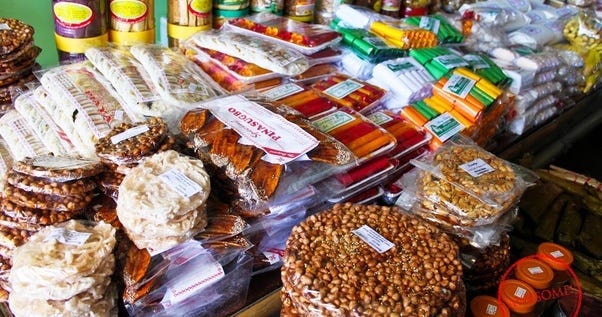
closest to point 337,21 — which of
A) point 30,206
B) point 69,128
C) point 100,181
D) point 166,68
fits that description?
point 166,68

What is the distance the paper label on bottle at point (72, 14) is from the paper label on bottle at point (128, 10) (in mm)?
78

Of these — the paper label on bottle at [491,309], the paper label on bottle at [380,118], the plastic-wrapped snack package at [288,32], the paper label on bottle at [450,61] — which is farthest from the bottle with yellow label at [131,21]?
the paper label on bottle at [491,309]

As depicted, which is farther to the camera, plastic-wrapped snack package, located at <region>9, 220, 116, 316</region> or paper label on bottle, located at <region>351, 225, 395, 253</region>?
paper label on bottle, located at <region>351, 225, 395, 253</region>

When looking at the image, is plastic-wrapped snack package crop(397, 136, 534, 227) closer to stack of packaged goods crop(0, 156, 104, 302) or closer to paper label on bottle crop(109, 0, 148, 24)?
stack of packaged goods crop(0, 156, 104, 302)

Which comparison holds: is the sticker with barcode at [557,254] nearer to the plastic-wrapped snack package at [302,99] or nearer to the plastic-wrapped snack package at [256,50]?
the plastic-wrapped snack package at [302,99]

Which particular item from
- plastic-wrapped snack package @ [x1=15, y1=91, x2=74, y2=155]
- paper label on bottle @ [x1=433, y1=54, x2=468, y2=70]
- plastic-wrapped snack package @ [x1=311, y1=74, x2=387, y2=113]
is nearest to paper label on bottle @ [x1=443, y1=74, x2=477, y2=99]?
paper label on bottle @ [x1=433, y1=54, x2=468, y2=70]

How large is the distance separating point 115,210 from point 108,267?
15 cm

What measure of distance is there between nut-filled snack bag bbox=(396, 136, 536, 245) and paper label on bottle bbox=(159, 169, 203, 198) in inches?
20.3

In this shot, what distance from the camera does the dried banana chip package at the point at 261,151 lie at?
105 centimetres

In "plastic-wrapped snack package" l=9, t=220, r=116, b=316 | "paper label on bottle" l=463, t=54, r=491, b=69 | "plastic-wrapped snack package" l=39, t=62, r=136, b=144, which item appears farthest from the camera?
"paper label on bottle" l=463, t=54, r=491, b=69

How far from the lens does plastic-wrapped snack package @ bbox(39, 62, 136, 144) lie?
4.07 ft

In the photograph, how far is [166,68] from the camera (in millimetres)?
1400

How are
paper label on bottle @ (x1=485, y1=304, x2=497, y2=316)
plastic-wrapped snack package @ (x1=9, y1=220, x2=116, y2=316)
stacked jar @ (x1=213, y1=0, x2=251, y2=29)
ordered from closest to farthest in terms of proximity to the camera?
plastic-wrapped snack package @ (x1=9, y1=220, x2=116, y2=316), paper label on bottle @ (x1=485, y1=304, x2=497, y2=316), stacked jar @ (x1=213, y1=0, x2=251, y2=29)

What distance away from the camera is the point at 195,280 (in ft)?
3.10
